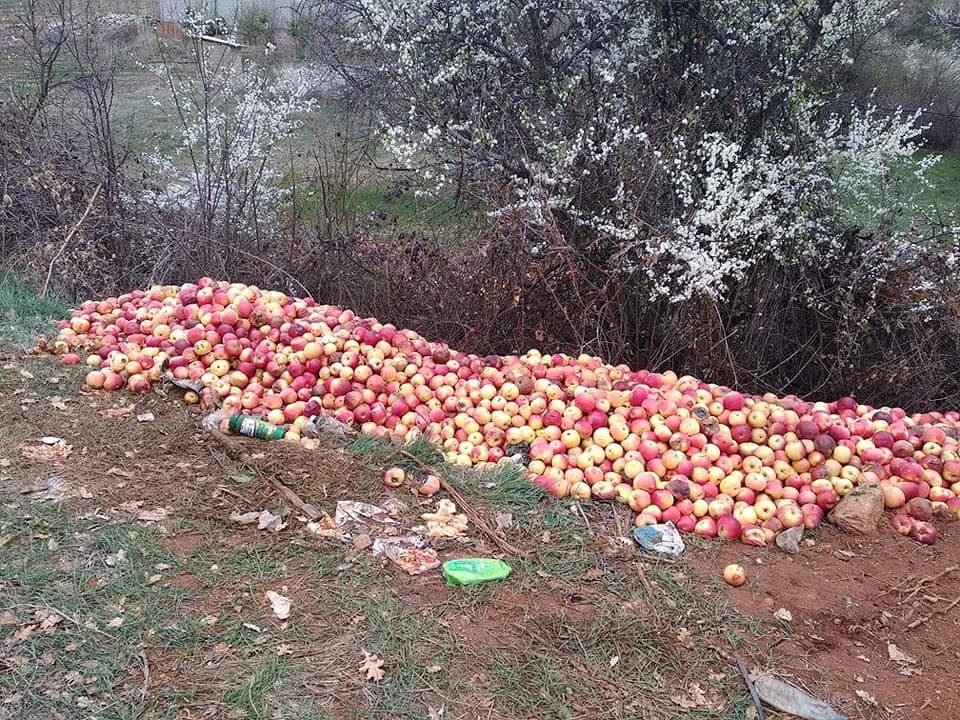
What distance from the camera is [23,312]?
542cm

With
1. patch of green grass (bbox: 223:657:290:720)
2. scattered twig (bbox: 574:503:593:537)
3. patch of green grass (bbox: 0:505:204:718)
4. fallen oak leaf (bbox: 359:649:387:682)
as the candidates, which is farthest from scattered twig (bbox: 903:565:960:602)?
patch of green grass (bbox: 0:505:204:718)

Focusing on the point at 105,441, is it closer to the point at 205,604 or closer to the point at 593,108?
the point at 205,604

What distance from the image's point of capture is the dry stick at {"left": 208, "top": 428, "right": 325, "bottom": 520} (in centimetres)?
323

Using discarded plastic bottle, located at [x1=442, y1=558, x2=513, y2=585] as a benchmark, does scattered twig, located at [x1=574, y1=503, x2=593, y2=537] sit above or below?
above

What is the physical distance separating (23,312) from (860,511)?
5554 mm

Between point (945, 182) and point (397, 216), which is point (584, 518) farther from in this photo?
point (945, 182)

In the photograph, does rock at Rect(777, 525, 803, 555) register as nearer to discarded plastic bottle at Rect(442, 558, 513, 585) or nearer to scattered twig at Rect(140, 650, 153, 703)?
discarded plastic bottle at Rect(442, 558, 513, 585)

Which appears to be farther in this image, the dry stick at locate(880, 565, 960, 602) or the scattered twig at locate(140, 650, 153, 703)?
the dry stick at locate(880, 565, 960, 602)

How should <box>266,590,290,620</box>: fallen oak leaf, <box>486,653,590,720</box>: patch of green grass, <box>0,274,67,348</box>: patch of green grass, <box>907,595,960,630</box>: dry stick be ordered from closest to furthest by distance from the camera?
1. <box>486,653,590,720</box>: patch of green grass
2. <box>266,590,290,620</box>: fallen oak leaf
3. <box>907,595,960,630</box>: dry stick
4. <box>0,274,67,348</box>: patch of green grass

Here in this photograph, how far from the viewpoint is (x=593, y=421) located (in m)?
3.79

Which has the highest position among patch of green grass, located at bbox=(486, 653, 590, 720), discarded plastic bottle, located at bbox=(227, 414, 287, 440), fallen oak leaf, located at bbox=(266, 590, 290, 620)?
discarded plastic bottle, located at bbox=(227, 414, 287, 440)

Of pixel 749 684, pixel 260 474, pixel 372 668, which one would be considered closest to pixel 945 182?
pixel 749 684

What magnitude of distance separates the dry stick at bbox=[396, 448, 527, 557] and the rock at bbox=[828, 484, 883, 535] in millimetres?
1477

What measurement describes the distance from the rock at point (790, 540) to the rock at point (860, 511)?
23 centimetres
